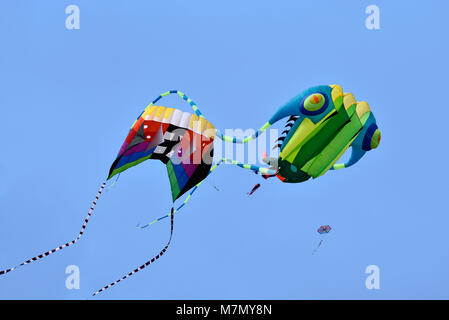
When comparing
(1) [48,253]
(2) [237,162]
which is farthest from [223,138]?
(1) [48,253]

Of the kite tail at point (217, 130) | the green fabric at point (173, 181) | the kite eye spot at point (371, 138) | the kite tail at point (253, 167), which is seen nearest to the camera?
the kite tail at point (217, 130)

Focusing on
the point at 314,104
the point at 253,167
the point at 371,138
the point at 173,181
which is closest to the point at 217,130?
the point at 253,167

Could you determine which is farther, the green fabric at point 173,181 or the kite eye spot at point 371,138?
the green fabric at point 173,181

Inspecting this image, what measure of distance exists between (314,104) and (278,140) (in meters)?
Result: 1.55

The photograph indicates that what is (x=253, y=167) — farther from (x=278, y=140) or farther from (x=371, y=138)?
(x=371, y=138)

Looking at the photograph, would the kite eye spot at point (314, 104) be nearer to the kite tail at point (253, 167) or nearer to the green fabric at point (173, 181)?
the kite tail at point (253, 167)

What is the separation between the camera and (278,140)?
1894 cm

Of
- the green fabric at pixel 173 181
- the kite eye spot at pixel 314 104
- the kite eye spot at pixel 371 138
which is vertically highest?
the kite eye spot at pixel 314 104

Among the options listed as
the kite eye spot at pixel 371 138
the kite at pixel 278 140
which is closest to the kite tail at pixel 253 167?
the kite at pixel 278 140

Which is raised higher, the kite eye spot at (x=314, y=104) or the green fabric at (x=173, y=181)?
the kite eye spot at (x=314, y=104)

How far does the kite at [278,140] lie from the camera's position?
18094 millimetres

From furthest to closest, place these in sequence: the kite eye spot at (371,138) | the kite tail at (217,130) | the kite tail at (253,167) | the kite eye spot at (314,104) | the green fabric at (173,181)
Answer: the green fabric at (173,181) < the kite eye spot at (371,138) < the kite tail at (253,167) < the kite tail at (217,130) < the kite eye spot at (314,104)

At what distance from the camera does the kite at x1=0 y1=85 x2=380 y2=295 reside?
18094 mm

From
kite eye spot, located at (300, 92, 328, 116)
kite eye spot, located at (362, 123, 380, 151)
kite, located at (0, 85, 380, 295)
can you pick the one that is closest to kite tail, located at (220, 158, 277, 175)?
kite, located at (0, 85, 380, 295)
